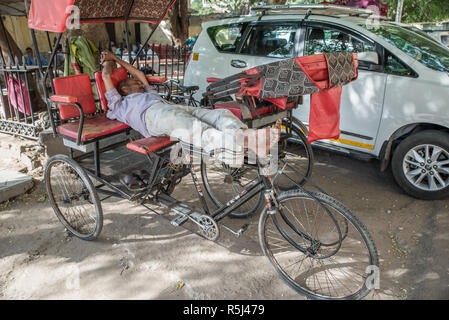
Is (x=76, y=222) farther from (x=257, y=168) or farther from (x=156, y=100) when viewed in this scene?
(x=257, y=168)

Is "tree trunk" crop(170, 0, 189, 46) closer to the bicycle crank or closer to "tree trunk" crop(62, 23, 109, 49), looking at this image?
"tree trunk" crop(62, 23, 109, 49)

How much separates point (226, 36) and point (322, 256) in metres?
3.89

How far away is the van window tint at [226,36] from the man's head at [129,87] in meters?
1.93

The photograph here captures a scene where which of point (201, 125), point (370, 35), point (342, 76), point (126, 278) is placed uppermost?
point (370, 35)

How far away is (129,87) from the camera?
362 centimetres

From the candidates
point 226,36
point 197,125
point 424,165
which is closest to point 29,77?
point 226,36

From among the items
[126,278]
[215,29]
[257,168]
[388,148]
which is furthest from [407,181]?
[215,29]

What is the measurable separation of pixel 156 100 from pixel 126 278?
5.56 feet

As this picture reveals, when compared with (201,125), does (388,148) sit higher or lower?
lower

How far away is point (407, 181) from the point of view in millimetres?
3742

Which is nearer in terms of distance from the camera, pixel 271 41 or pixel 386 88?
pixel 386 88

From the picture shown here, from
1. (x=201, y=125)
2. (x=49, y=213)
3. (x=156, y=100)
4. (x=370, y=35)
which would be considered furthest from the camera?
(x=370, y=35)

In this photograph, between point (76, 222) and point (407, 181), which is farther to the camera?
point (407, 181)

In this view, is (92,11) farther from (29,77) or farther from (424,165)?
(424,165)
